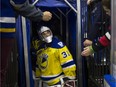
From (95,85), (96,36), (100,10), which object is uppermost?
(100,10)

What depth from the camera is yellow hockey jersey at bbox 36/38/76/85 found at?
270 cm

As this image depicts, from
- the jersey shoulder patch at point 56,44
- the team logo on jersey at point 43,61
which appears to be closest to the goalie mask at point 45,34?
the jersey shoulder patch at point 56,44

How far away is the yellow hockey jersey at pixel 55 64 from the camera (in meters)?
2.70

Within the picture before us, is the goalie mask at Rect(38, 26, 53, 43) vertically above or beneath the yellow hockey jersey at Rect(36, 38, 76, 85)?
above

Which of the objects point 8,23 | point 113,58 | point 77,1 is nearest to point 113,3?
point 113,58

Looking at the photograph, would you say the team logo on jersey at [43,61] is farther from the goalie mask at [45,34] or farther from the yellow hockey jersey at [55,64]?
the goalie mask at [45,34]

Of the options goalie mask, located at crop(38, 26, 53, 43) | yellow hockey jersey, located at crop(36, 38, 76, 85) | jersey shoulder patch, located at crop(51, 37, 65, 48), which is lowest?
yellow hockey jersey, located at crop(36, 38, 76, 85)

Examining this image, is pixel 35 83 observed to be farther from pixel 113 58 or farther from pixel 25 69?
pixel 113 58

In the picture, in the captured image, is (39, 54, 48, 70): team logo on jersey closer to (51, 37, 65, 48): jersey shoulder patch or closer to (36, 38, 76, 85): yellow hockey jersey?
(36, 38, 76, 85): yellow hockey jersey

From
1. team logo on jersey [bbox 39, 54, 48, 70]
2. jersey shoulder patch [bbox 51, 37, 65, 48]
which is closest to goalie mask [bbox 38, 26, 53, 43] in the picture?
jersey shoulder patch [bbox 51, 37, 65, 48]

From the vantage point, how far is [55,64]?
272cm

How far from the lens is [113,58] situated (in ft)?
4.30

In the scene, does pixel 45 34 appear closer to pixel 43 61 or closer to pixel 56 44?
pixel 56 44

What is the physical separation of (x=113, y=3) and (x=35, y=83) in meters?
1.93
